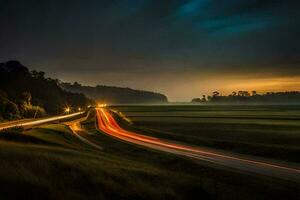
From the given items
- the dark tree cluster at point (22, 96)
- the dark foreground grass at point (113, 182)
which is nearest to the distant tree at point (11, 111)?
the dark tree cluster at point (22, 96)

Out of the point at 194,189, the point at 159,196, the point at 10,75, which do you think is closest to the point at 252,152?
the point at 194,189

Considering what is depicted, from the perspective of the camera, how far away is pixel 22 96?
92688 millimetres

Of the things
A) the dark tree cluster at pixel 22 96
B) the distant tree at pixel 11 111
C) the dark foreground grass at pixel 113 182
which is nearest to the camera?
the dark foreground grass at pixel 113 182

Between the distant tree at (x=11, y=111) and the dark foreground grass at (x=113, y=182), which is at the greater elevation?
the distant tree at (x=11, y=111)

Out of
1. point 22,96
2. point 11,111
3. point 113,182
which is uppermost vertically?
point 22,96

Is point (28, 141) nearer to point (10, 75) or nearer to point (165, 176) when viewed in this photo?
point (165, 176)

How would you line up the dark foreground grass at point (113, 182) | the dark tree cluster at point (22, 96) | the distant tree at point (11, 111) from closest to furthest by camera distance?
1. the dark foreground grass at point (113, 182)
2. the distant tree at point (11, 111)
3. the dark tree cluster at point (22, 96)

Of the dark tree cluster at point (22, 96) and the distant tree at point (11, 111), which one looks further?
the dark tree cluster at point (22, 96)

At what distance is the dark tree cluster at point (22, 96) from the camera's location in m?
79.9

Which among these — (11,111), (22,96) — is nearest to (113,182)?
(11,111)

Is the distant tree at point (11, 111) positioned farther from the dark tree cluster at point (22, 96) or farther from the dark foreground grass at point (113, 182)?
the dark foreground grass at point (113, 182)

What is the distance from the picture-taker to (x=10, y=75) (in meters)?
118

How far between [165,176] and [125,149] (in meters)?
17.1

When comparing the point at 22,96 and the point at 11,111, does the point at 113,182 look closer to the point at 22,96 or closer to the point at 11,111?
the point at 11,111
